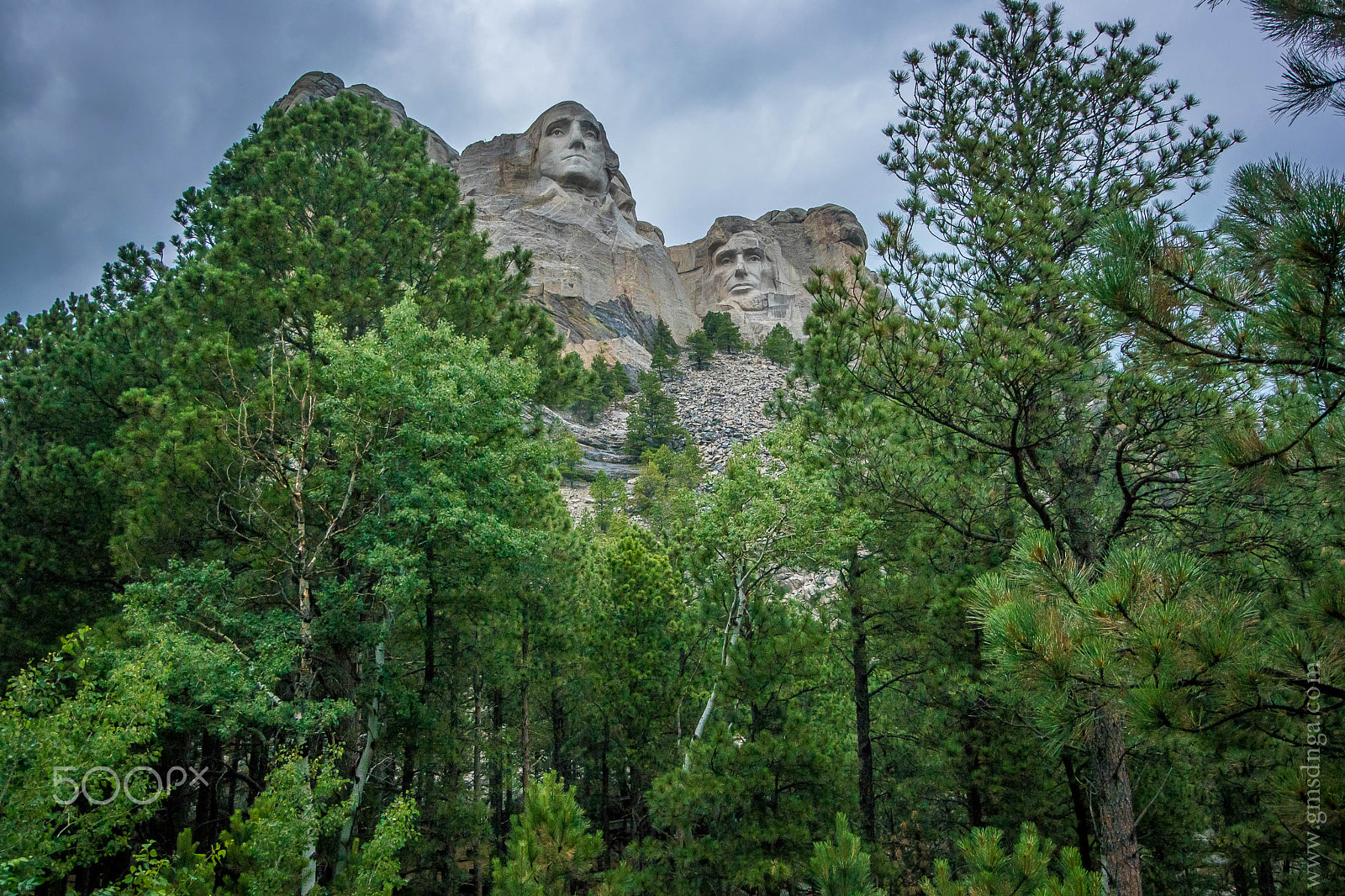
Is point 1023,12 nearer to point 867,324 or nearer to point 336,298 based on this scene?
point 867,324

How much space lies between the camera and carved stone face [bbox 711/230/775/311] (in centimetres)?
8256

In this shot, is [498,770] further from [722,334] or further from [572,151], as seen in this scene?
[572,151]

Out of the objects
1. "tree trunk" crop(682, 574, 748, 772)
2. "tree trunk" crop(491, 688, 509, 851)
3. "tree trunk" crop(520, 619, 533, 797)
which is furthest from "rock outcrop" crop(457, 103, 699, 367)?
"tree trunk" crop(682, 574, 748, 772)

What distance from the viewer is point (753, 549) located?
30.9ft

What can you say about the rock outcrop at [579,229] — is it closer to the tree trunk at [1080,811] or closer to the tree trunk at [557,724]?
the tree trunk at [557,724]

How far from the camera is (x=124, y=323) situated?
1080 centimetres

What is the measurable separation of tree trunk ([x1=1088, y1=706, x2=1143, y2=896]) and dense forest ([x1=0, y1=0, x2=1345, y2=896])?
0.04 meters

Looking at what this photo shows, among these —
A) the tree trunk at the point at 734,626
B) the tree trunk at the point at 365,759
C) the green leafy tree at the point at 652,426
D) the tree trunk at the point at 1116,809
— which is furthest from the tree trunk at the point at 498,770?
the green leafy tree at the point at 652,426

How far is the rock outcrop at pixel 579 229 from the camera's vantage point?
65.1 metres

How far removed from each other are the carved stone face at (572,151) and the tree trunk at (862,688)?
240 feet

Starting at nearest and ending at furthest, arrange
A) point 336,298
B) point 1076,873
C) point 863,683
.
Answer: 1. point 1076,873
2. point 863,683
3. point 336,298

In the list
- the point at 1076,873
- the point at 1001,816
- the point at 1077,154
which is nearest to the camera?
the point at 1076,873

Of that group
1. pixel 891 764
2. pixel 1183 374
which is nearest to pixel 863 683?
pixel 891 764

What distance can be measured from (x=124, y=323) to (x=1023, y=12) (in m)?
13.4
